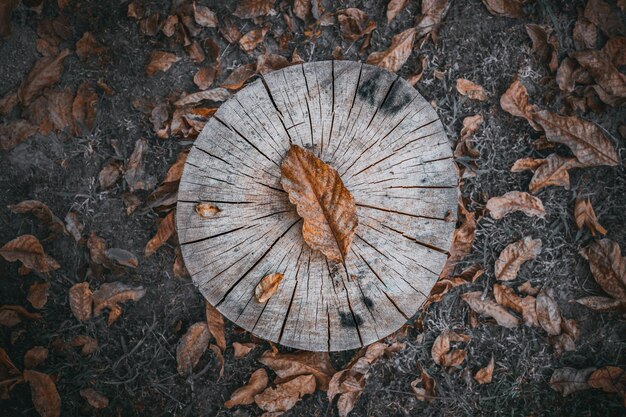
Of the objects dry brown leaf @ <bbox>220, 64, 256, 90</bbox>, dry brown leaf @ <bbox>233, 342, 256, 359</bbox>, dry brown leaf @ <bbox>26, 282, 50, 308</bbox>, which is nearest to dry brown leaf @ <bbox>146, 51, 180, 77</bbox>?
dry brown leaf @ <bbox>220, 64, 256, 90</bbox>

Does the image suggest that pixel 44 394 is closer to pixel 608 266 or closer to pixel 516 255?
pixel 516 255

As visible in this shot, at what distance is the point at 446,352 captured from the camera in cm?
283

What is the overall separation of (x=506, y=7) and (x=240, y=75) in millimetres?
1757

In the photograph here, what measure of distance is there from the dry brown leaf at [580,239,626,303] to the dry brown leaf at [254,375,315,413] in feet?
6.20

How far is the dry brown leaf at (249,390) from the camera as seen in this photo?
273 cm

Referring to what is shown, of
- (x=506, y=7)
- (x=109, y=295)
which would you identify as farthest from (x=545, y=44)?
(x=109, y=295)

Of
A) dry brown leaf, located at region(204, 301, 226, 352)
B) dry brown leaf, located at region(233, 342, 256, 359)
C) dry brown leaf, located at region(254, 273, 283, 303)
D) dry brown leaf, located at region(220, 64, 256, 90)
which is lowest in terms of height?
dry brown leaf, located at region(233, 342, 256, 359)

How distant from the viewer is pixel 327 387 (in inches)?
107

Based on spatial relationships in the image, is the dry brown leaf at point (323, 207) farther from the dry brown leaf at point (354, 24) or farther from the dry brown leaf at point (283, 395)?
the dry brown leaf at point (354, 24)

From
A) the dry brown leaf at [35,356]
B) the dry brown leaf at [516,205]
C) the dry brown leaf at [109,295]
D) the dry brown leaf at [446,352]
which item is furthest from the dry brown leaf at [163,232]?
the dry brown leaf at [516,205]

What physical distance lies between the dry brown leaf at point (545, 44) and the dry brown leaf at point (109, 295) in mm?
3009

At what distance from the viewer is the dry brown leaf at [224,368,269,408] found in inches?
108

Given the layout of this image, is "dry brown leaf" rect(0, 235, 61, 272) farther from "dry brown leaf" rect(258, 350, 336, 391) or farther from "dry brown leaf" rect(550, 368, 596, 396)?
"dry brown leaf" rect(550, 368, 596, 396)

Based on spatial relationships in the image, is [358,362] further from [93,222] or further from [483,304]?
[93,222]
